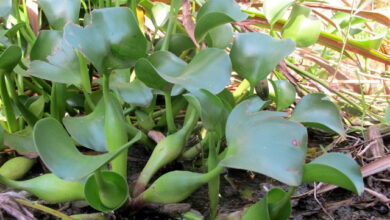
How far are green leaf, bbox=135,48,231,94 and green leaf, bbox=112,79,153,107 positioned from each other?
0.12 feet

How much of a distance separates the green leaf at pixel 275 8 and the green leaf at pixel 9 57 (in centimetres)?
41

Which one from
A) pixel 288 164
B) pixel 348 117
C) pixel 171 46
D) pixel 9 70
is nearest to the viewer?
pixel 288 164

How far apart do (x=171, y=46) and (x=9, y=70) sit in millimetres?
259

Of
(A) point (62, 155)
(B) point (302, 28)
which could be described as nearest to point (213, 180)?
(A) point (62, 155)

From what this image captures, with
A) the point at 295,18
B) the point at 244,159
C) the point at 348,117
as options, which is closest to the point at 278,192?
the point at 244,159

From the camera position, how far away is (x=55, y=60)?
54cm

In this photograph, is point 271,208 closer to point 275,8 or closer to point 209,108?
point 209,108

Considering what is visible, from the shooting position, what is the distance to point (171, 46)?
68 cm

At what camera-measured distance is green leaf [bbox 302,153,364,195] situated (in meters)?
0.32

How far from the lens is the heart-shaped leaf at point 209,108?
1.33 feet

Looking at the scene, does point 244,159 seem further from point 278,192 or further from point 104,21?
point 104,21

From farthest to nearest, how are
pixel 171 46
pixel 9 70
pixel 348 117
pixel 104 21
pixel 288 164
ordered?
pixel 348 117
pixel 171 46
pixel 9 70
pixel 104 21
pixel 288 164

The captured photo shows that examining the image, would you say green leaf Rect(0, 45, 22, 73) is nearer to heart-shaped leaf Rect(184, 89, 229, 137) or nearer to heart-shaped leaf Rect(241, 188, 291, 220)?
heart-shaped leaf Rect(184, 89, 229, 137)

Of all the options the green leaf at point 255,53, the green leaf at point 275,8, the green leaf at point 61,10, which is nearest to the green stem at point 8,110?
the green leaf at point 61,10
